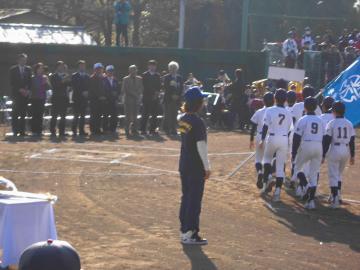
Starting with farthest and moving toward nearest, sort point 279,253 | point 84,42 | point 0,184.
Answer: point 84,42 < point 279,253 < point 0,184

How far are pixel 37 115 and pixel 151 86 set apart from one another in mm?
3550

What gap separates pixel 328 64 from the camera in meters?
29.2

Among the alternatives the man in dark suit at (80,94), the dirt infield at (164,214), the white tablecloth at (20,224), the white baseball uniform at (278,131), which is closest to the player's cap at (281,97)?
the white baseball uniform at (278,131)

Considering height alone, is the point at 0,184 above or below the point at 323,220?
above

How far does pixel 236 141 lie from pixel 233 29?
2197cm

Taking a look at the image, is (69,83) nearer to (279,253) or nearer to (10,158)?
(10,158)

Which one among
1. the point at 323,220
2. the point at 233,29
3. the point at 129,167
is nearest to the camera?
the point at 323,220

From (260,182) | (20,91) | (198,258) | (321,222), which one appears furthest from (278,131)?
(20,91)

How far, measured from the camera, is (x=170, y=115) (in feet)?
78.5

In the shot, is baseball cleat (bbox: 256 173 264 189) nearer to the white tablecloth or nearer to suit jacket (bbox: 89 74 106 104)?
the white tablecloth

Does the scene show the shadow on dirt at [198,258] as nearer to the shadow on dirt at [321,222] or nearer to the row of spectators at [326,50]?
the shadow on dirt at [321,222]

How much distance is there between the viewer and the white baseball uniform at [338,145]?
13.5 meters

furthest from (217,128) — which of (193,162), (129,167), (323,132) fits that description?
(193,162)

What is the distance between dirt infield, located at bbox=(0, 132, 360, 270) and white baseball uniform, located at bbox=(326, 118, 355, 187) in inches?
25.5
